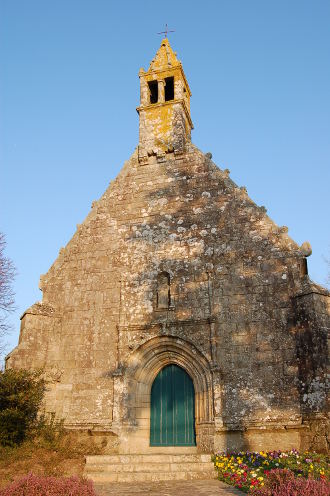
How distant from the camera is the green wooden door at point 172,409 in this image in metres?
11.1

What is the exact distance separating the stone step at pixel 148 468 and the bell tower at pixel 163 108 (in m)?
7.83

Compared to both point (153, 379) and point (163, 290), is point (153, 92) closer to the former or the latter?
point (163, 290)

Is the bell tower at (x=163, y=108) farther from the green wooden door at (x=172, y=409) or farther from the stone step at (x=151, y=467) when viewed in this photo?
the stone step at (x=151, y=467)

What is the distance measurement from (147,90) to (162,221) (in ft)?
16.0

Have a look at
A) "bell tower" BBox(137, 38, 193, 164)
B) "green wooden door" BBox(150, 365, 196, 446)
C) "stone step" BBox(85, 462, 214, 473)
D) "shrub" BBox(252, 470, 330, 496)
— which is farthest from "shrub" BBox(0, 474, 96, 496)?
"bell tower" BBox(137, 38, 193, 164)

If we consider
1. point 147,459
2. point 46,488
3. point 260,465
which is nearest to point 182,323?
point 147,459

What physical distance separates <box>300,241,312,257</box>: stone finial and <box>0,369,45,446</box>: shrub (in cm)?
671

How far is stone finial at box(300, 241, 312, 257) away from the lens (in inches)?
431

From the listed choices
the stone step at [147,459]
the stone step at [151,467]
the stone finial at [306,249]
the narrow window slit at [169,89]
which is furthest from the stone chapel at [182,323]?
the narrow window slit at [169,89]

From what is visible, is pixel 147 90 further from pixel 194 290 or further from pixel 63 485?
pixel 63 485

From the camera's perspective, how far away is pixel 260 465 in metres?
8.97

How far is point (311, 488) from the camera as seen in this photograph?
5602mm

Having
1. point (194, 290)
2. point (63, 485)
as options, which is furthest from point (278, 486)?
point (194, 290)

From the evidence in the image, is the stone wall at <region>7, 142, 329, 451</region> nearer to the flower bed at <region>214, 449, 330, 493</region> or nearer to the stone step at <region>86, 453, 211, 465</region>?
the flower bed at <region>214, 449, 330, 493</region>
